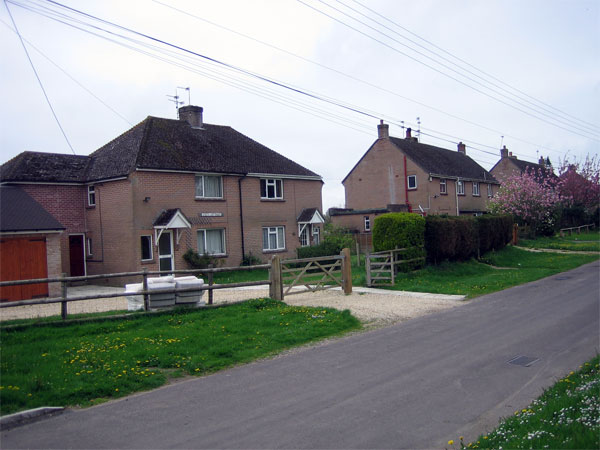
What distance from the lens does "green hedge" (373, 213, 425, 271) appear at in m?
22.9

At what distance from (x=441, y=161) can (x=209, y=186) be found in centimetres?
2743

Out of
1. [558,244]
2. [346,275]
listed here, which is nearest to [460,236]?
[346,275]

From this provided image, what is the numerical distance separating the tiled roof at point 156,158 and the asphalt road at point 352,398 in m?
16.8

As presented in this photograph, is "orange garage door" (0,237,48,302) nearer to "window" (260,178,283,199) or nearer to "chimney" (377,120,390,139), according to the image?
"window" (260,178,283,199)

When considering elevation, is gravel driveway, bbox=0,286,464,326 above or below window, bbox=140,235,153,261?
below

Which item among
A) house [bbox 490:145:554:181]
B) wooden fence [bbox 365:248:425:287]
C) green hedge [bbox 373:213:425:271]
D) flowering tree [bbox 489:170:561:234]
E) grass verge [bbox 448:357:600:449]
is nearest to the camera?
grass verge [bbox 448:357:600:449]

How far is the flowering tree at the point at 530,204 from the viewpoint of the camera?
43562 mm

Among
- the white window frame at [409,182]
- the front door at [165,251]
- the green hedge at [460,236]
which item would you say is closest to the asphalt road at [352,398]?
the green hedge at [460,236]

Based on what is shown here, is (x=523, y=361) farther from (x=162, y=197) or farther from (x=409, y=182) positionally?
(x=409, y=182)

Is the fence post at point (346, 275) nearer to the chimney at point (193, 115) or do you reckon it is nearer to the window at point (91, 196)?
the window at point (91, 196)

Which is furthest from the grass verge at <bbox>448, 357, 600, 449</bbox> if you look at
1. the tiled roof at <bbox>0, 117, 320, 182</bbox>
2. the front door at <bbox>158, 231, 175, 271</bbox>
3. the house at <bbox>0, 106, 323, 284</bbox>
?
the tiled roof at <bbox>0, 117, 320, 182</bbox>

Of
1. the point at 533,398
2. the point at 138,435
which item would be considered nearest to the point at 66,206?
the point at 138,435

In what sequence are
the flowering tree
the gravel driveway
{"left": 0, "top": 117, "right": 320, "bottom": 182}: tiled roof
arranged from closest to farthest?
the gravel driveway → {"left": 0, "top": 117, "right": 320, "bottom": 182}: tiled roof → the flowering tree

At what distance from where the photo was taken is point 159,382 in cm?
894
